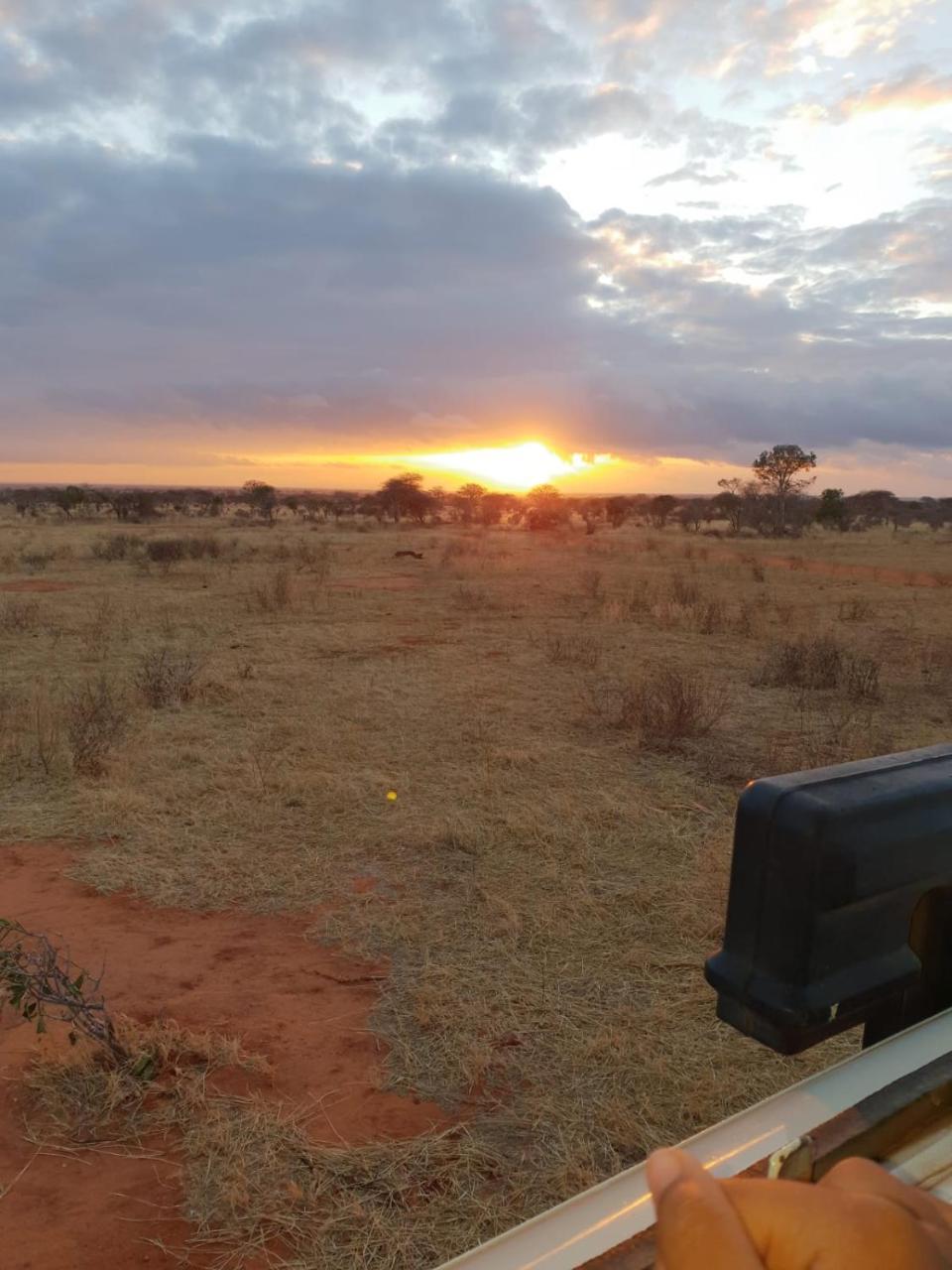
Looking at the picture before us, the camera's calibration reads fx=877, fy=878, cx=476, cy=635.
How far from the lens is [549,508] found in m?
47.4

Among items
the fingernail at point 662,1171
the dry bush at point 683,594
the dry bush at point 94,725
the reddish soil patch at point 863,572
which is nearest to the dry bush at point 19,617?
the dry bush at point 94,725

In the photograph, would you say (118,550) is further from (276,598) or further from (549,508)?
(549,508)

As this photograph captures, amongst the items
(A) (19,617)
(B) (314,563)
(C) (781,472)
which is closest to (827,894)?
(A) (19,617)

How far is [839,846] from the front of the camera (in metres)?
1.46

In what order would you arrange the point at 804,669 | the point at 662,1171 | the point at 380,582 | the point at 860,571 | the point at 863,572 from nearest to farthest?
the point at 662,1171 → the point at 804,669 → the point at 380,582 → the point at 863,572 → the point at 860,571

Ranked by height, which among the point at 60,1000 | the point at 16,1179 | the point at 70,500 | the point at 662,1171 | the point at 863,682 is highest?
the point at 70,500

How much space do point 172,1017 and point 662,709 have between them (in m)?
5.19

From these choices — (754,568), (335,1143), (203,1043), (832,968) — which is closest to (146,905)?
(203,1043)

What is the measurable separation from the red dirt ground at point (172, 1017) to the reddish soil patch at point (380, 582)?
11958 millimetres

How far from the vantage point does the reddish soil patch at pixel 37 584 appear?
16.1 meters

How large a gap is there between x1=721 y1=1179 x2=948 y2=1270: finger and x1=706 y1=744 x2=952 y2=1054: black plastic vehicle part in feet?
2.24

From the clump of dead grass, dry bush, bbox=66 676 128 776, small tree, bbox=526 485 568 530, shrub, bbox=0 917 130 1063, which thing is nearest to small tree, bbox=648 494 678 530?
small tree, bbox=526 485 568 530

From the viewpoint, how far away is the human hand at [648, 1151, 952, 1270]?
755 mm

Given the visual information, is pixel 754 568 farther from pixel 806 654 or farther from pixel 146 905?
pixel 146 905
